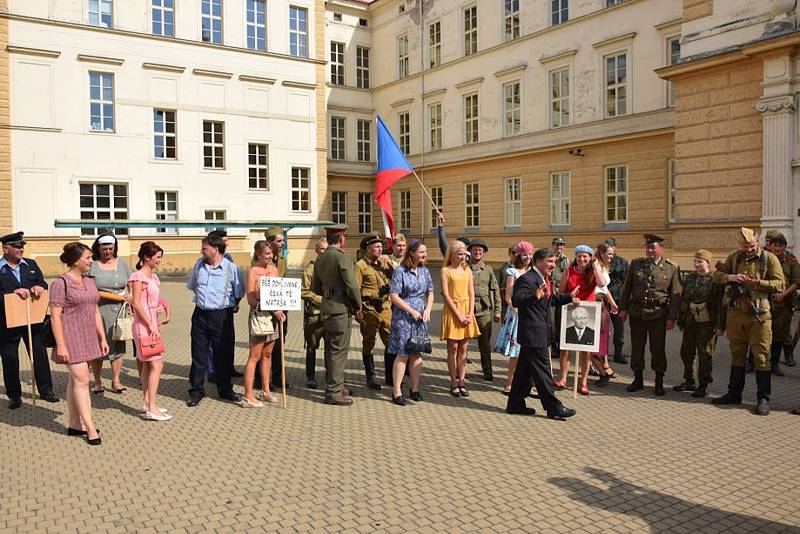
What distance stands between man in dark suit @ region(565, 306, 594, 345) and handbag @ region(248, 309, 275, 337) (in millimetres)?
3577

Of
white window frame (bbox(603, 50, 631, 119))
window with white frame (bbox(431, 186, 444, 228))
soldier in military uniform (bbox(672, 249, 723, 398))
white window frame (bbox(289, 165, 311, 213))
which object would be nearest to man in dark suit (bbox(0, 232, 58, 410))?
soldier in military uniform (bbox(672, 249, 723, 398))

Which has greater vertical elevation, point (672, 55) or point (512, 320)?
point (672, 55)

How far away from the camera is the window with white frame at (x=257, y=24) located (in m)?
32.8

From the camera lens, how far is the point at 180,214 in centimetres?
3081

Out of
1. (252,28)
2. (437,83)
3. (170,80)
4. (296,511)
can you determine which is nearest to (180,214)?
(170,80)

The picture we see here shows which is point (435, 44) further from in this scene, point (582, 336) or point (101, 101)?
point (582, 336)

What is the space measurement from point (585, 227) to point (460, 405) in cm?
2021

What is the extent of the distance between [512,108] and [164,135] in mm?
16026

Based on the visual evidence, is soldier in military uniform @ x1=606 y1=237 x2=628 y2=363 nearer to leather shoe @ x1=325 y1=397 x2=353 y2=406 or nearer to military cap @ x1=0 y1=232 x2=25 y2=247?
leather shoe @ x1=325 y1=397 x2=353 y2=406

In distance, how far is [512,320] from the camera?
29.1ft

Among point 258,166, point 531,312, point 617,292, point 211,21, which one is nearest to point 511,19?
point 258,166

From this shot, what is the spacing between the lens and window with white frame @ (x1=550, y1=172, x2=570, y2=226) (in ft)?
91.2

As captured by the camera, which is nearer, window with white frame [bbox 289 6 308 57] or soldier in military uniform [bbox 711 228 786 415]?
soldier in military uniform [bbox 711 228 786 415]

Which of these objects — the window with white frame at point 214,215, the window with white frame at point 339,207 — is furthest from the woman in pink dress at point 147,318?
the window with white frame at point 339,207
